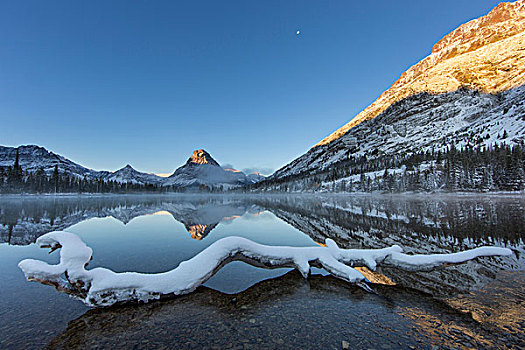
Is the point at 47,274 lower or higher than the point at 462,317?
higher

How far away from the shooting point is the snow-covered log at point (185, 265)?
26.4 ft

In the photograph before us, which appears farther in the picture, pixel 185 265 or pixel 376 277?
pixel 376 277

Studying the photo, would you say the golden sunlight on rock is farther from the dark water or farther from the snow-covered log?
the snow-covered log

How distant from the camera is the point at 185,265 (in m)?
9.93

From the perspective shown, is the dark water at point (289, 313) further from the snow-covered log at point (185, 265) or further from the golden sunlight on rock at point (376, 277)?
the snow-covered log at point (185, 265)

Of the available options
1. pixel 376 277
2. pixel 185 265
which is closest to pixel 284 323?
pixel 185 265

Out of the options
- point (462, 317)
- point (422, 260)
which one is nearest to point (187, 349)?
point (462, 317)

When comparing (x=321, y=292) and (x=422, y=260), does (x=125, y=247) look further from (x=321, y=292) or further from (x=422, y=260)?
(x=422, y=260)

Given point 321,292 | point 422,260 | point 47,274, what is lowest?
point 321,292

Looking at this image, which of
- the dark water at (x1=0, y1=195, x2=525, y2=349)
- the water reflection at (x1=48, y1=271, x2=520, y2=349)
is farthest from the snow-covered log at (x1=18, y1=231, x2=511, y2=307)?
the water reflection at (x1=48, y1=271, x2=520, y2=349)

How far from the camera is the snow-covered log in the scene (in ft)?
26.4

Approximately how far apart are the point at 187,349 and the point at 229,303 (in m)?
2.92

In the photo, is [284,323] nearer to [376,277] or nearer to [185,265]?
[185,265]

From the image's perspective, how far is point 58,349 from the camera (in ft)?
19.2
